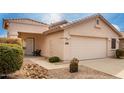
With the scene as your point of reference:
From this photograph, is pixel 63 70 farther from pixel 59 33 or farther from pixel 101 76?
pixel 59 33

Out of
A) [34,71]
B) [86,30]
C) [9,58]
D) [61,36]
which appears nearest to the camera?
[9,58]

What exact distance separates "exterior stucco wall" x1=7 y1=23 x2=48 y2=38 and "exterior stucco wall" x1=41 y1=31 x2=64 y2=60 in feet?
1.51

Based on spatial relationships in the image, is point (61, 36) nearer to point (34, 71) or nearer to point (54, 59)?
point (54, 59)

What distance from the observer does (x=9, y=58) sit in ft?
17.6

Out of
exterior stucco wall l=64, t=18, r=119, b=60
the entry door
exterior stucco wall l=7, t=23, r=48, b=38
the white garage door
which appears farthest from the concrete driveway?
exterior stucco wall l=7, t=23, r=48, b=38

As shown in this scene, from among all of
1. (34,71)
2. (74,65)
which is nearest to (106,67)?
(74,65)

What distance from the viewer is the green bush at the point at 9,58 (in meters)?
5.35

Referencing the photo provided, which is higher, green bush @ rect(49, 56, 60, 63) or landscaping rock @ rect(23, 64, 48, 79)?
green bush @ rect(49, 56, 60, 63)

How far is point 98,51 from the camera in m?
8.53

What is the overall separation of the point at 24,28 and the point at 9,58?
2825 millimetres

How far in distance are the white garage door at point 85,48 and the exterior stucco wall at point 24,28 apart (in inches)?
63.6

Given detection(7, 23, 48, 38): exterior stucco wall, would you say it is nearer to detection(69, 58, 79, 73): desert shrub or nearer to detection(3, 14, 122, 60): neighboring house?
detection(3, 14, 122, 60): neighboring house

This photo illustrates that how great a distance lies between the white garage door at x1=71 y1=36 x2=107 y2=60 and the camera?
7.64 m
